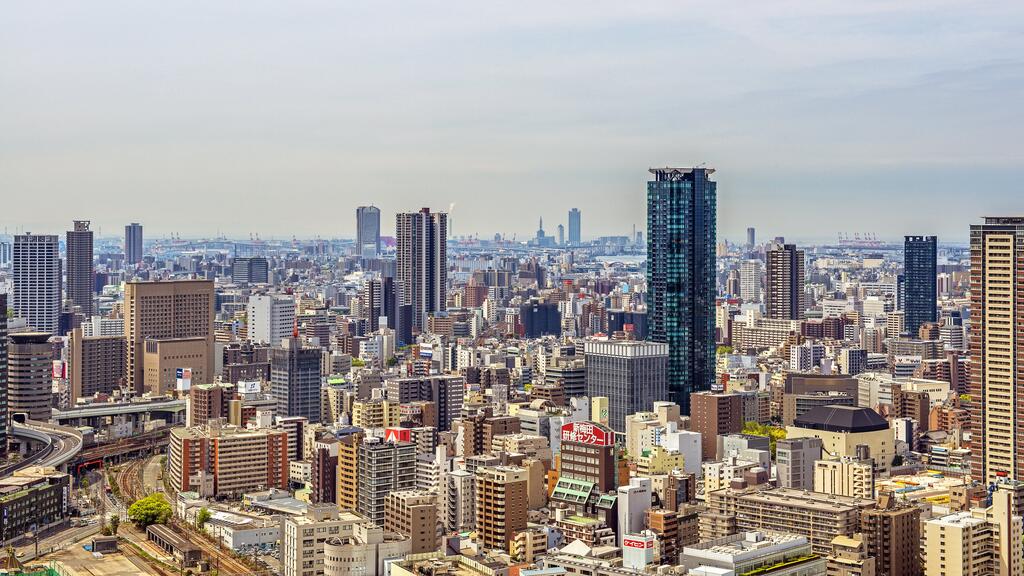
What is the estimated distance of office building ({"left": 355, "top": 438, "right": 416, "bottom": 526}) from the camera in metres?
20.9

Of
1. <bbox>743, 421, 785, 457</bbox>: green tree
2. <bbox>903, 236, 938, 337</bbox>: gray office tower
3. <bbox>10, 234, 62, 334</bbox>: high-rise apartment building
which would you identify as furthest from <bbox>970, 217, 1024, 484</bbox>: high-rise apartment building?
<bbox>10, 234, 62, 334</bbox>: high-rise apartment building

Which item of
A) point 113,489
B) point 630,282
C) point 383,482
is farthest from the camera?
point 630,282

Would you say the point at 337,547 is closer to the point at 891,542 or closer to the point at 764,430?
the point at 891,542

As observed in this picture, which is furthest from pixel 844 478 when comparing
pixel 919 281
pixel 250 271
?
pixel 250 271

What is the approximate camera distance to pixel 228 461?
2394 centimetres

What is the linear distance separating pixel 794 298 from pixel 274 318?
18.9 meters

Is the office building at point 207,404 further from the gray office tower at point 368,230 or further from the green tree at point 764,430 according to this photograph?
the gray office tower at point 368,230

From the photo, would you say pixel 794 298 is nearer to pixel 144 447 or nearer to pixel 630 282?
pixel 630 282

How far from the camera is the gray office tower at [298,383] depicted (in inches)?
1192

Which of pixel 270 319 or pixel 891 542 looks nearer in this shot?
pixel 891 542

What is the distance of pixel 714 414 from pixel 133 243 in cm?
5819

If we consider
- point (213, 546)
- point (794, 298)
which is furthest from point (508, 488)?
point (794, 298)

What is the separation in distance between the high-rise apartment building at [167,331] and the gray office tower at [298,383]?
5660 millimetres

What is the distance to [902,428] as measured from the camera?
1100 inches
